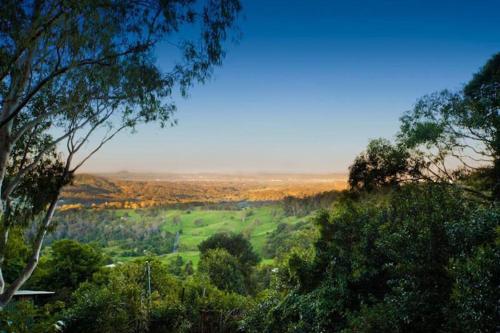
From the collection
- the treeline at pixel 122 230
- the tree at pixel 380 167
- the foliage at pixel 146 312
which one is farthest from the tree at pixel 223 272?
the treeline at pixel 122 230

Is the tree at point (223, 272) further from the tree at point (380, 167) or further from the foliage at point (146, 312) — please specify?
the tree at point (380, 167)

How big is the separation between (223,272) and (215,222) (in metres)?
75.7

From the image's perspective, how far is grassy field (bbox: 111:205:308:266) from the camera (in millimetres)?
83144

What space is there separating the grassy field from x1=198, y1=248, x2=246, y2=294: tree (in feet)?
116

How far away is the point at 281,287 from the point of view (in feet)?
43.9

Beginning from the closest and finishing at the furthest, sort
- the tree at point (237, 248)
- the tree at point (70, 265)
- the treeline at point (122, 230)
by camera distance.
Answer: the tree at point (70, 265)
the tree at point (237, 248)
the treeline at point (122, 230)

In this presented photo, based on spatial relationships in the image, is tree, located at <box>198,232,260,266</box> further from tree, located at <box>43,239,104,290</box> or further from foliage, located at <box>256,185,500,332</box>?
foliage, located at <box>256,185,500,332</box>

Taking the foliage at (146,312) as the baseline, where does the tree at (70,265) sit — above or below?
below

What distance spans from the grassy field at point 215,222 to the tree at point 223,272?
35492mm

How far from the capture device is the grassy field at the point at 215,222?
83.1 m

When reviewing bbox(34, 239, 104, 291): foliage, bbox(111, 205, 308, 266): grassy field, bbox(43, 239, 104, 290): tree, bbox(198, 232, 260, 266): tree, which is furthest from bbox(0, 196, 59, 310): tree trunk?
bbox(111, 205, 308, 266): grassy field

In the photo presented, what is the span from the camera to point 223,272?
1401 inches

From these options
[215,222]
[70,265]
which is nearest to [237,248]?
[70,265]

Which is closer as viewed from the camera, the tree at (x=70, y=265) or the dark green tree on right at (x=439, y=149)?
the dark green tree on right at (x=439, y=149)
